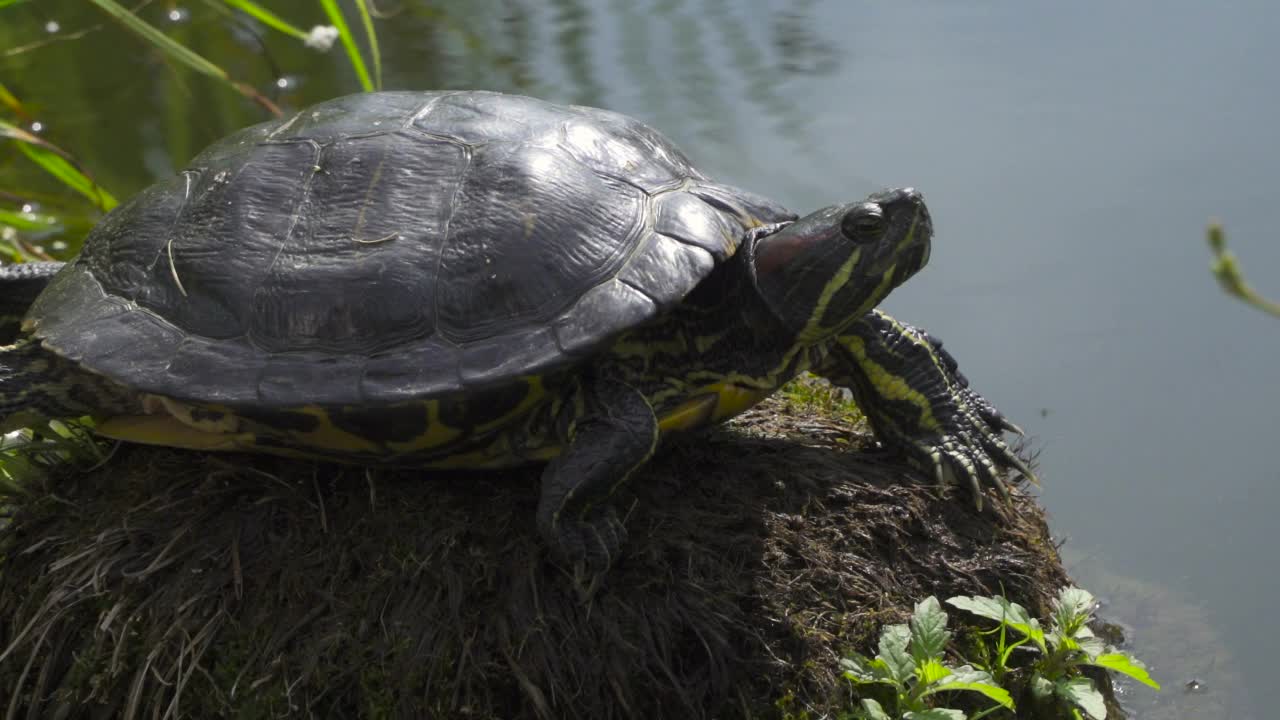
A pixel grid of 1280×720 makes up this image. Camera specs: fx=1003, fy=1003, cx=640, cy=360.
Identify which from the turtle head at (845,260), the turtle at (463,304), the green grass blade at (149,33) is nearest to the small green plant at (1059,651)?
the turtle at (463,304)

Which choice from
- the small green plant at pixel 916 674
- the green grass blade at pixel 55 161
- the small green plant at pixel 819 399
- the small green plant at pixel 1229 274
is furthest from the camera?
the green grass blade at pixel 55 161

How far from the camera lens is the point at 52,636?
9.36 feet

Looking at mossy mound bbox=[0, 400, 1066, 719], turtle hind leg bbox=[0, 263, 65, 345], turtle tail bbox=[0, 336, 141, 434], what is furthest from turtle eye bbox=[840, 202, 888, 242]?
turtle hind leg bbox=[0, 263, 65, 345]

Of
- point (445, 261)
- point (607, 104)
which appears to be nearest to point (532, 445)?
point (445, 261)

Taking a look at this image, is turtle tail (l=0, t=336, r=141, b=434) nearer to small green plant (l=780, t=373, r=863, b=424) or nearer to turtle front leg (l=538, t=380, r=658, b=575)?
turtle front leg (l=538, t=380, r=658, b=575)

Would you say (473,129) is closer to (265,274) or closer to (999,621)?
(265,274)

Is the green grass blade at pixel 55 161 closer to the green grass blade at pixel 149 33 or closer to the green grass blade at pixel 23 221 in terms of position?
the green grass blade at pixel 23 221

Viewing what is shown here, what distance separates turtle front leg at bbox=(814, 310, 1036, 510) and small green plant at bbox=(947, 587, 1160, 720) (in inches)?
20.1

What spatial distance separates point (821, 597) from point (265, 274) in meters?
1.89

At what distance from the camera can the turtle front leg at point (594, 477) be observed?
2.73 metres

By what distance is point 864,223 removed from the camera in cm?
299

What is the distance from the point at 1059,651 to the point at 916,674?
1.71ft

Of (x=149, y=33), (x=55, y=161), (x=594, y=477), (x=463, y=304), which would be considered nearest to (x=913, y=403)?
(x=594, y=477)

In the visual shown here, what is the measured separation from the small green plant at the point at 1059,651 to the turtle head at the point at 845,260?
924 mm
